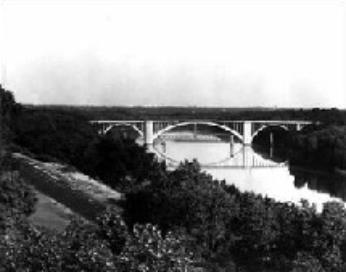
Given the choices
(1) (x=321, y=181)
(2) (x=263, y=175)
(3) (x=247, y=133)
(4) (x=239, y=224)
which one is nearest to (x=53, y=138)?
(2) (x=263, y=175)

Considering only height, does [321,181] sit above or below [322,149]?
below

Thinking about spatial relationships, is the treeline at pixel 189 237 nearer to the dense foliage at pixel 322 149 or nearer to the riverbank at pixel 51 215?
the riverbank at pixel 51 215

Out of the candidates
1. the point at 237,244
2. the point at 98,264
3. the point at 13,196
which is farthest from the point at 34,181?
the point at 98,264

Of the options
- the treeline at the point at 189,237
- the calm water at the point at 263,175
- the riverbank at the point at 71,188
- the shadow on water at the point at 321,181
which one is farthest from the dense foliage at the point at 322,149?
the treeline at the point at 189,237

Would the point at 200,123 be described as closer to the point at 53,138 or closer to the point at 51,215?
the point at 53,138

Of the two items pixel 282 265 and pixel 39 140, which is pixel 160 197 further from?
pixel 39 140

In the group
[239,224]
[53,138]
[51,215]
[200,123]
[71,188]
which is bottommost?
[51,215]

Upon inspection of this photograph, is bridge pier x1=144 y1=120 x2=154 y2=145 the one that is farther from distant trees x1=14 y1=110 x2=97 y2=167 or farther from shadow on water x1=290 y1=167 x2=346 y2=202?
shadow on water x1=290 y1=167 x2=346 y2=202
